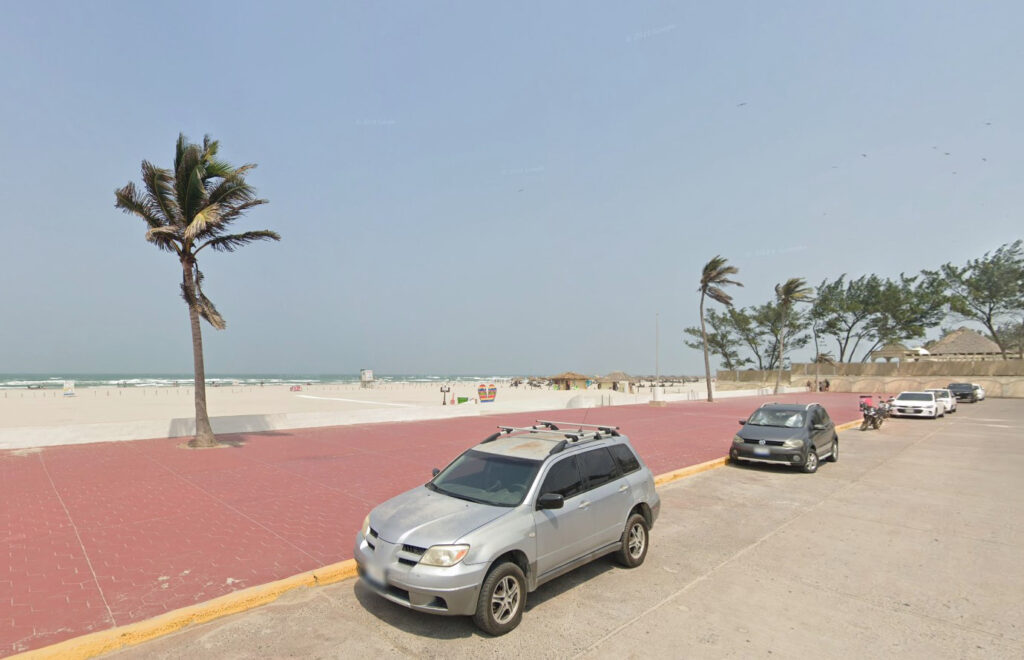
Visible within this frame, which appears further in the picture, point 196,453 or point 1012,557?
point 196,453

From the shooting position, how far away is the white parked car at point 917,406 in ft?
80.7

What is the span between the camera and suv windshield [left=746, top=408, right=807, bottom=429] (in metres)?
12.3

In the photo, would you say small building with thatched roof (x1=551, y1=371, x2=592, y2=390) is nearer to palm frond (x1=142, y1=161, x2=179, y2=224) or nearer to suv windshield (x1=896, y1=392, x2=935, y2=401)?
suv windshield (x1=896, y1=392, x2=935, y2=401)

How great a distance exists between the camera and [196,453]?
13.0 metres

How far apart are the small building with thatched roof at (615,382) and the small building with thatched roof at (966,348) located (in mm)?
38540

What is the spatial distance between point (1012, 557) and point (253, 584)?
8.74 meters

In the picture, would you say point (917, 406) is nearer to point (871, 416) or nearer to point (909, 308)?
point (871, 416)

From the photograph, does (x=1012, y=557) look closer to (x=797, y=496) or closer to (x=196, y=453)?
(x=797, y=496)

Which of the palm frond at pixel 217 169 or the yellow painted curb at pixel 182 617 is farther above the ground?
the palm frond at pixel 217 169

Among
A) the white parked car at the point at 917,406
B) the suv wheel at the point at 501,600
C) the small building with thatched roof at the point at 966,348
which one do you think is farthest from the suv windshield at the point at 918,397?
the small building with thatched roof at the point at 966,348

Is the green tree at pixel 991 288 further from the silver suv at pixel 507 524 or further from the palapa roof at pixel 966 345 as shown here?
the silver suv at pixel 507 524

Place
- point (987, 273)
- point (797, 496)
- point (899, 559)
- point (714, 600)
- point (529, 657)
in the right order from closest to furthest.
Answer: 1. point (529, 657)
2. point (714, 600)
3. point (899, 559)
4. point (797, 496)
5. point (987, 273)

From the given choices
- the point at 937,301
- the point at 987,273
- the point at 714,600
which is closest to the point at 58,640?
the point at 714,600

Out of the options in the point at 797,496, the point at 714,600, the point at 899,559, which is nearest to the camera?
the point at 714,600
